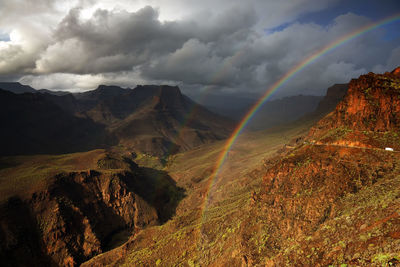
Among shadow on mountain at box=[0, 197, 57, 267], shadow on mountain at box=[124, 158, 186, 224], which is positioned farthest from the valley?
shadow on mountain at box=[124, 158, 186, 224]

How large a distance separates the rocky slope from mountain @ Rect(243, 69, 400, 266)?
242ft

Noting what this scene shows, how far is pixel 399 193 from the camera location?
76.6 ft

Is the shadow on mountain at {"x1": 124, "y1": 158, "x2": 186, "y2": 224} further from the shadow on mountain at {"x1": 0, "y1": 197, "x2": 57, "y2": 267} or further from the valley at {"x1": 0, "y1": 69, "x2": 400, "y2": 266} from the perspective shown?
the shadow on mountain at {"x1": 0, "y1": 197, "x2": 57, "y2": 267}

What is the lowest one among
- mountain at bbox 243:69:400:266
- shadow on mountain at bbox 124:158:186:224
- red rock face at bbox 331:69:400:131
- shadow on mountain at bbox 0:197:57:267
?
shadow on mountain at bbox 124:158:186:224

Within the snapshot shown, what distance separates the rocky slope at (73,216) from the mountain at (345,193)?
7363cm

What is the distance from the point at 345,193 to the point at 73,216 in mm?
93731

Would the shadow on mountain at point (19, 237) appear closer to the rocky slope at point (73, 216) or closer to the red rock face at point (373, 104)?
the rocky slope at point (73, 216)

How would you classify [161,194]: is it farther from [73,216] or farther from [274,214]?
[274,214]

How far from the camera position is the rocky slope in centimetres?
7294

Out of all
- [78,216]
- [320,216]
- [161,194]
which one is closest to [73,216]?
[78,216]

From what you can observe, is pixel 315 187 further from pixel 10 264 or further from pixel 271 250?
pixel 10 264

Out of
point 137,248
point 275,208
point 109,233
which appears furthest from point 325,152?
point 109,233

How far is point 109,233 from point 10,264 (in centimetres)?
3388

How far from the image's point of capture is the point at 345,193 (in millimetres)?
30781
